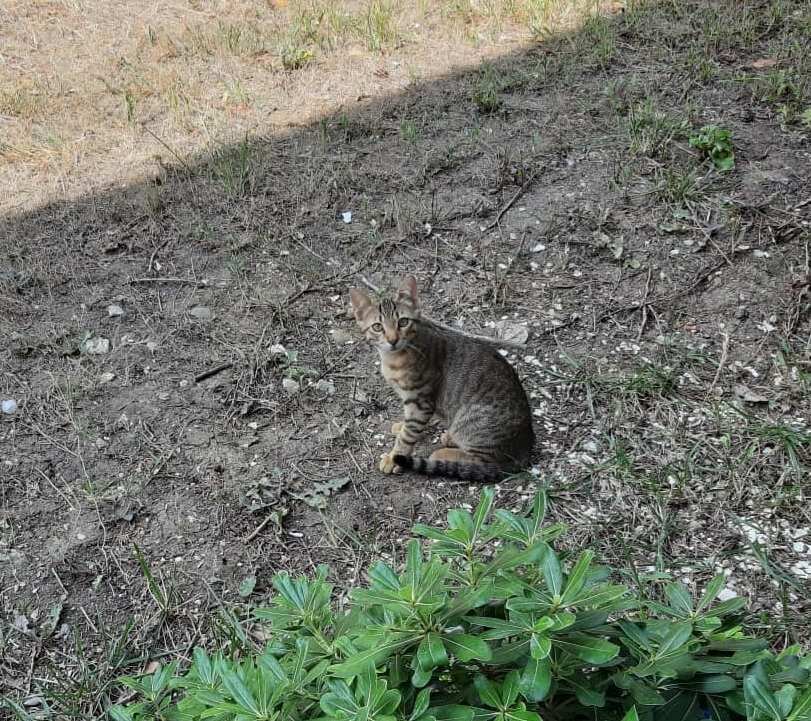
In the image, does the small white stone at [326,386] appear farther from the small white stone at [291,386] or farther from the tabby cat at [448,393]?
the tabby cat at [448,393]

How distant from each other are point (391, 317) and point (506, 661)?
2190 mm

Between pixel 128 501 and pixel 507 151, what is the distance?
330 centimetres

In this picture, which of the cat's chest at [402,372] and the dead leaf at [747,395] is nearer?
the cat's chest at [402,372]

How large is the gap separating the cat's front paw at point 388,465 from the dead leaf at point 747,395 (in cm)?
164

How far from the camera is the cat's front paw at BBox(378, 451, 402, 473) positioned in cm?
Answer: 338

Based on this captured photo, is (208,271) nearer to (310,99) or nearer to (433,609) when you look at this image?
(310,99)

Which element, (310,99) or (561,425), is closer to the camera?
(561,425)

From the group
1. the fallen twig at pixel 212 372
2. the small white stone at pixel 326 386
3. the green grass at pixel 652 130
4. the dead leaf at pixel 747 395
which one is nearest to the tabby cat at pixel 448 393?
the small white stone at pixel 326 386

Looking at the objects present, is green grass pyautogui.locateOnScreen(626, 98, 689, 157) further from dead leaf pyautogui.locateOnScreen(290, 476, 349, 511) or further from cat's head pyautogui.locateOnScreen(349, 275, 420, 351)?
dead leaf pyautogui.locateOnScreen(290, 476, 349, 511)

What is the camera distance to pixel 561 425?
360 cm

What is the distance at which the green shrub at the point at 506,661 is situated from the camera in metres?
1.26

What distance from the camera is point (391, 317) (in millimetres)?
3373

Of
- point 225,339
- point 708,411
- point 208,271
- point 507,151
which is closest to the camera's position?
point 708,411

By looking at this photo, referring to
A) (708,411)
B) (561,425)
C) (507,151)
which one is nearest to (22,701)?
(561,425)
